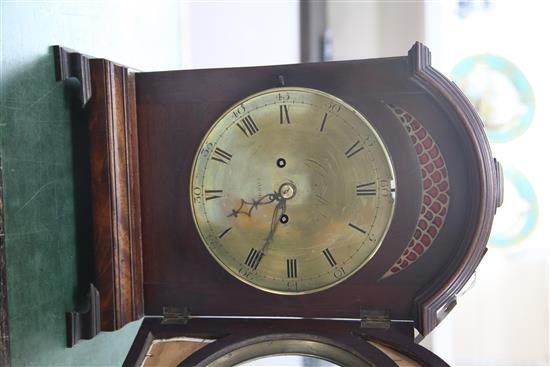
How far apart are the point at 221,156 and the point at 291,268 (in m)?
0.25

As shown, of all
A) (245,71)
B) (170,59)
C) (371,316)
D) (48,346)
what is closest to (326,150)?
(245,71)

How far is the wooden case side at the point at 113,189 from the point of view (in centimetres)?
100

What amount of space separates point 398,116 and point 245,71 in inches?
11.7

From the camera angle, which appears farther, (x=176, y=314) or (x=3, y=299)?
(x=176, y=314)

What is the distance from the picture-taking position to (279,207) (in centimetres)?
101

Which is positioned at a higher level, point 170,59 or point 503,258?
point 170,59

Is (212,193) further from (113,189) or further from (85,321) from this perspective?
(85,321)

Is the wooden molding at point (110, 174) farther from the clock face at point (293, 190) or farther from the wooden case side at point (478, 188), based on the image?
the wooden case side at point (478, 188)

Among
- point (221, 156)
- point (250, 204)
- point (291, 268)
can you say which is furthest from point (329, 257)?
point (221, 156)

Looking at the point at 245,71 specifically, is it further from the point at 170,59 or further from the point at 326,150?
the point at 170,59

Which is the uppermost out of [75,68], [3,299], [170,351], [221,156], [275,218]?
[75,68]

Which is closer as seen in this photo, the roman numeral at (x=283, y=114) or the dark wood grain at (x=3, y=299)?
the dark wood grain at (x=3, y=299)

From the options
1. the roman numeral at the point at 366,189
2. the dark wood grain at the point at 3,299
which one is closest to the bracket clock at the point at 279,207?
the roman numeral at the point at 366,189

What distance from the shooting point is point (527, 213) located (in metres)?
1.90
